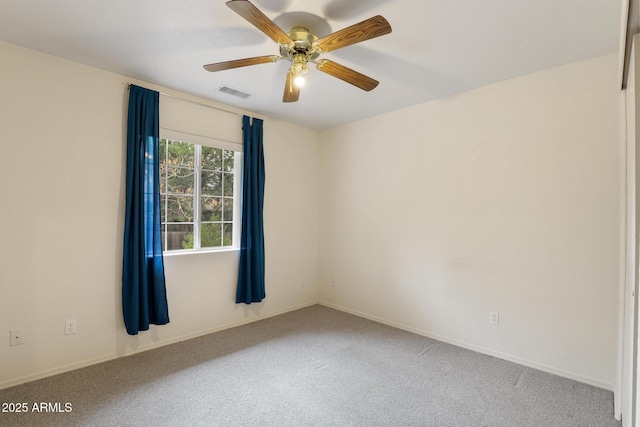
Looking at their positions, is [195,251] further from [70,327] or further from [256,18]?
[256,18]

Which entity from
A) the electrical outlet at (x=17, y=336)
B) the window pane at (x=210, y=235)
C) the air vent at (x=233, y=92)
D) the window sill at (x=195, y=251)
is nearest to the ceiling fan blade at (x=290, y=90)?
the air vent at (x=233, y=92)

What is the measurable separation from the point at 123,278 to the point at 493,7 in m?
3.40

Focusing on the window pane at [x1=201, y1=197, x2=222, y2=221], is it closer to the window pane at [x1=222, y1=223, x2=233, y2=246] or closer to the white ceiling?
the window pane at [x1=222, y1=223, x2=233, y2=246]

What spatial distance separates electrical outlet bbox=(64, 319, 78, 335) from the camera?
2.55 metres

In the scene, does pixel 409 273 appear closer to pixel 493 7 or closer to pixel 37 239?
pixel 493 7

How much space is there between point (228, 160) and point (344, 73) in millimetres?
1930

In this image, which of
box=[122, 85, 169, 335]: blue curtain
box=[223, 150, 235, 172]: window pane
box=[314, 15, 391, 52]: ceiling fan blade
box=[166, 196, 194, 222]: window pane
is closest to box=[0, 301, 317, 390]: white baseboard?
box=[122, 85, 169, 335]: blue curtain

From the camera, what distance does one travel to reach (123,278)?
2773mm

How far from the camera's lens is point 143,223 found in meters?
2.82

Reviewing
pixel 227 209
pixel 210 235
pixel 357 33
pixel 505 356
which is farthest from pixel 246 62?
pixel 505 356

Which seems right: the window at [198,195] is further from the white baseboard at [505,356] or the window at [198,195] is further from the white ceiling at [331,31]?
the white baseboard at [505,356]

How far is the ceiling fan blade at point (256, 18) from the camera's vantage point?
1516 mm

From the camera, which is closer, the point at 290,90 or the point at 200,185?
the point at 290,90

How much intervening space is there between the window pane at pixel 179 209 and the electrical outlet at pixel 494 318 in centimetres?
313
